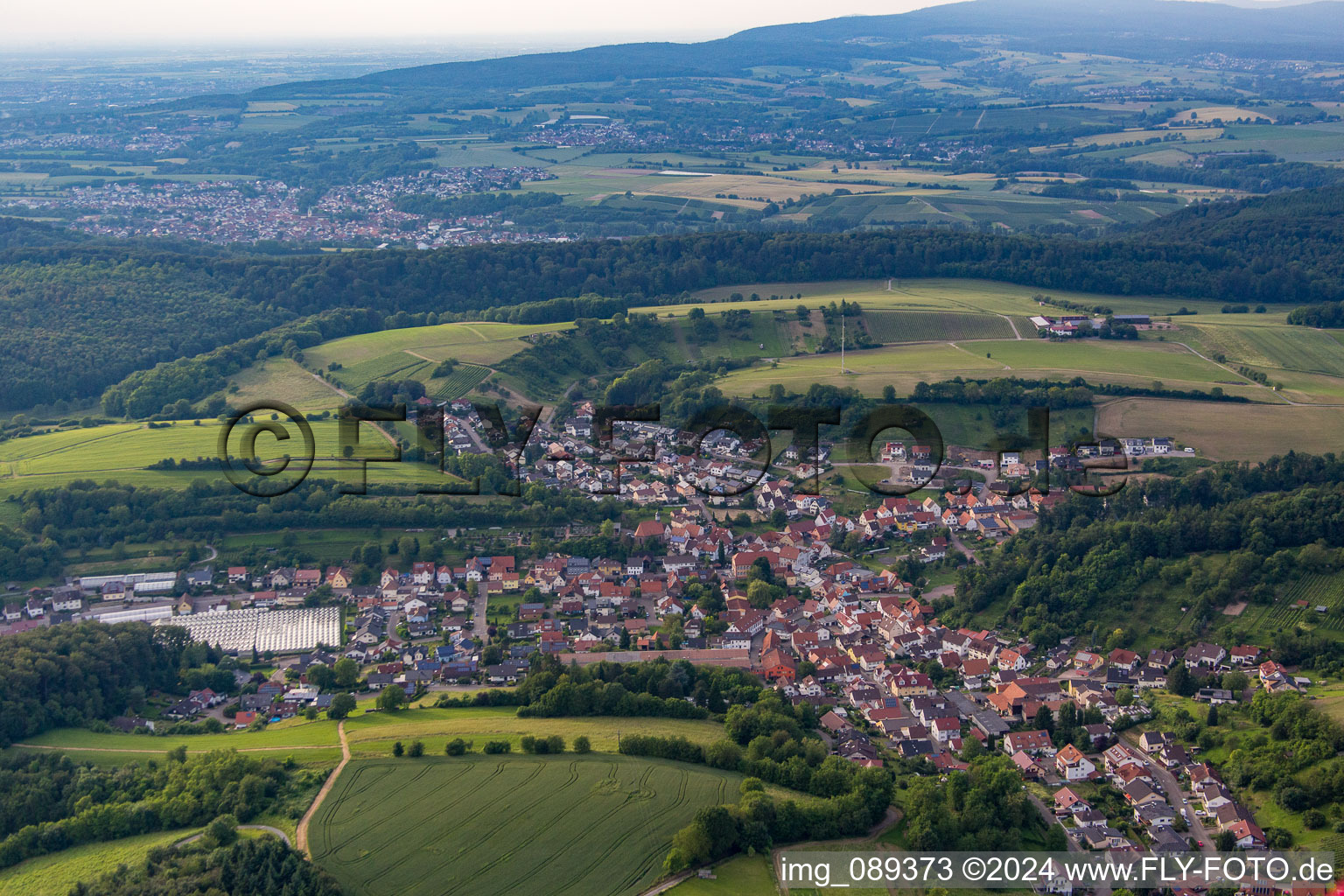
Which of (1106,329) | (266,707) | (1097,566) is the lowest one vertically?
(266,707)

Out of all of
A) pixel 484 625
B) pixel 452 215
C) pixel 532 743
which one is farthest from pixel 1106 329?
pixel 452 215

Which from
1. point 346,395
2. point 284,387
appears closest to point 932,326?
point 346,395

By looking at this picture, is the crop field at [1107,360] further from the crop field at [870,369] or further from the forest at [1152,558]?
the forest at [1152,558]

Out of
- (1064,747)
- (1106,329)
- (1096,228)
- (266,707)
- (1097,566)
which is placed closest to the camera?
(1064,747)

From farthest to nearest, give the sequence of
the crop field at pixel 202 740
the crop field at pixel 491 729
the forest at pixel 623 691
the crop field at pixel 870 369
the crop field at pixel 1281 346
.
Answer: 1. the crop field at pixel 1281 346
2. the crop field at pixel 870 369
3. the forest at pixel 623 691
4. the crop field at pixel 202 740
5. the crop field at pixel 491 729

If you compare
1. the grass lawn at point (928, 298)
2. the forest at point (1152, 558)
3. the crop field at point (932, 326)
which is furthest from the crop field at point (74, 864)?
the grass lawn at point (928, 298)

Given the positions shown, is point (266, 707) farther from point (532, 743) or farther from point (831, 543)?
point (831, 543)
